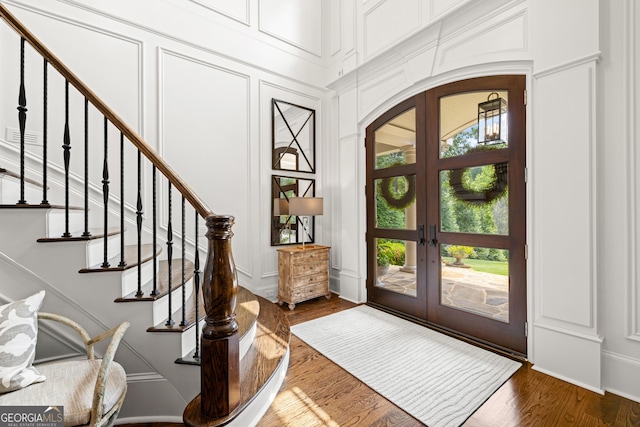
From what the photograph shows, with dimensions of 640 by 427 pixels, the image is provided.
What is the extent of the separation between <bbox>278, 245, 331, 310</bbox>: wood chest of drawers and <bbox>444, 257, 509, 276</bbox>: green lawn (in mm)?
1706

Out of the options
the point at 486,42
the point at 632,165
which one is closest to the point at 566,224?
the point at 632,165

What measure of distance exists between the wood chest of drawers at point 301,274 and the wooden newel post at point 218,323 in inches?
78.7

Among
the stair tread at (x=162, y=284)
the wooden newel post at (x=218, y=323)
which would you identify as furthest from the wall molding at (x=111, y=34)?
the wooden newel post at (x=218, y=323)

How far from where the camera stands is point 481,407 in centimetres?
170

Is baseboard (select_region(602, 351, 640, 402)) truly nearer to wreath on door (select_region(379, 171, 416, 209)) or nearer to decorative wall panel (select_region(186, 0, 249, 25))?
wreath on door (select_region(379, 171, 416, 209))

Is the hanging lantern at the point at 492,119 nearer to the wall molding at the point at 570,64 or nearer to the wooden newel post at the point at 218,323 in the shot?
the wall molding at the point at 570,64

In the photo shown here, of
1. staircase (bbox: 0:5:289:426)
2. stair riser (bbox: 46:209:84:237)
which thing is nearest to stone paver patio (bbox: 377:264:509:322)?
staircase (bbox: 0:5:289:426)

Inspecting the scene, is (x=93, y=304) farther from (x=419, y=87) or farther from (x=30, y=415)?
(x=419, y=87)

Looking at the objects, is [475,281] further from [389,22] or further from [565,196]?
[389,22]

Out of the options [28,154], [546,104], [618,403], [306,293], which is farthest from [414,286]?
[28,154]

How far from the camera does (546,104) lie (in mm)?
2078

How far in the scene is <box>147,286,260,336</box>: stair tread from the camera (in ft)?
5.52

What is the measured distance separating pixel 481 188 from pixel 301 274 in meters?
2.18

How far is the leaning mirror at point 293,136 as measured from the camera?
372 centimetres
